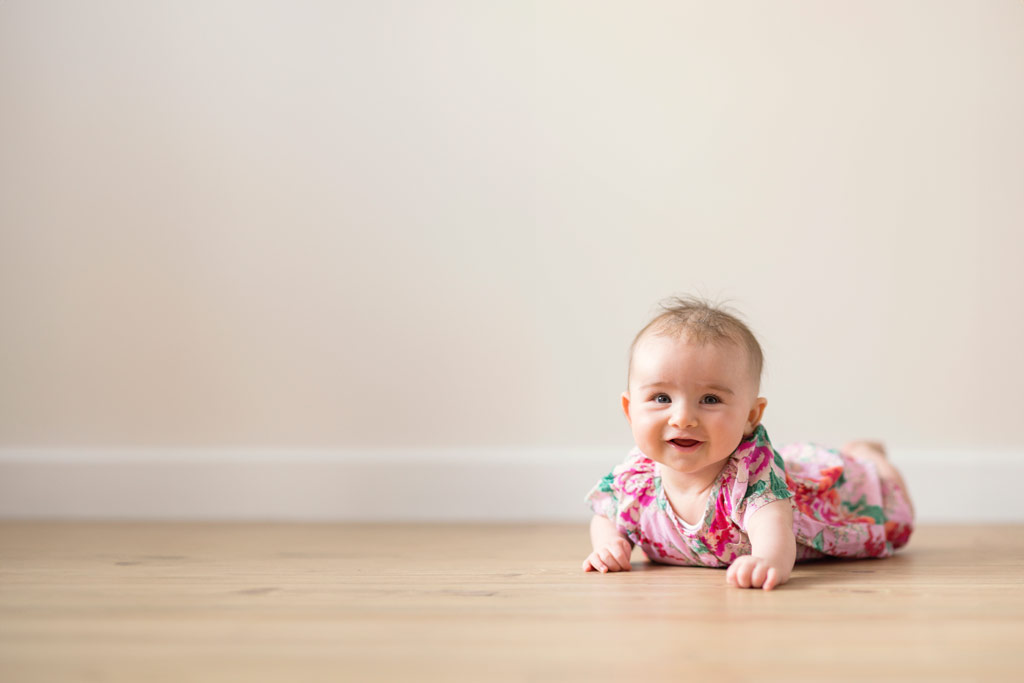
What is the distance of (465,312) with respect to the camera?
6.88 ft

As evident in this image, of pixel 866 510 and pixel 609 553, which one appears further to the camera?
pixel 866 510

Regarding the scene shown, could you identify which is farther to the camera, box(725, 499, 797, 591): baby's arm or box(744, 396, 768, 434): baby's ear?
box(744, 396, 768, 434): baby's ear

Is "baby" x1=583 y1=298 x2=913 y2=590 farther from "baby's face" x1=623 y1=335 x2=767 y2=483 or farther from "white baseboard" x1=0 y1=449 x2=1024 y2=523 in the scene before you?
"white baseboard" x1=0 y1=449 x2=1024 y2=523

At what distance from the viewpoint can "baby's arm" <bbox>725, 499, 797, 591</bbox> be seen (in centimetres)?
117

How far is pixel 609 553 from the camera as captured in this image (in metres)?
1.34

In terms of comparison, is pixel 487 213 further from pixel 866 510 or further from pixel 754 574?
pixel 754 574

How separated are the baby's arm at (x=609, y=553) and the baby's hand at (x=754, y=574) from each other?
0.18m

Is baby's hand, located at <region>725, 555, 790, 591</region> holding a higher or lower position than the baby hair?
lower

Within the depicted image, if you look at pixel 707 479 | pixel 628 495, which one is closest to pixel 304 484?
pixel 628 495

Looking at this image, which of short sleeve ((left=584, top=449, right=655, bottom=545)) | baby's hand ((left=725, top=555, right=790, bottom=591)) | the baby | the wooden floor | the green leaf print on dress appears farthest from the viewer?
the green leaf print on dress

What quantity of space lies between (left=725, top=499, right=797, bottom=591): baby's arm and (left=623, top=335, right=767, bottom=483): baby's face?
0.09 metres

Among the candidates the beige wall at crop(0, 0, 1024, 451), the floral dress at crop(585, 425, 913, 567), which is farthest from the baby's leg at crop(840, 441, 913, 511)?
the beige wall at crop(0, 0, 1024, 451)

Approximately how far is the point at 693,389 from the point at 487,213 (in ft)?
3.07

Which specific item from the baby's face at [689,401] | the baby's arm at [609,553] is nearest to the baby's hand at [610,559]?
the baby's arm at [609,553]
